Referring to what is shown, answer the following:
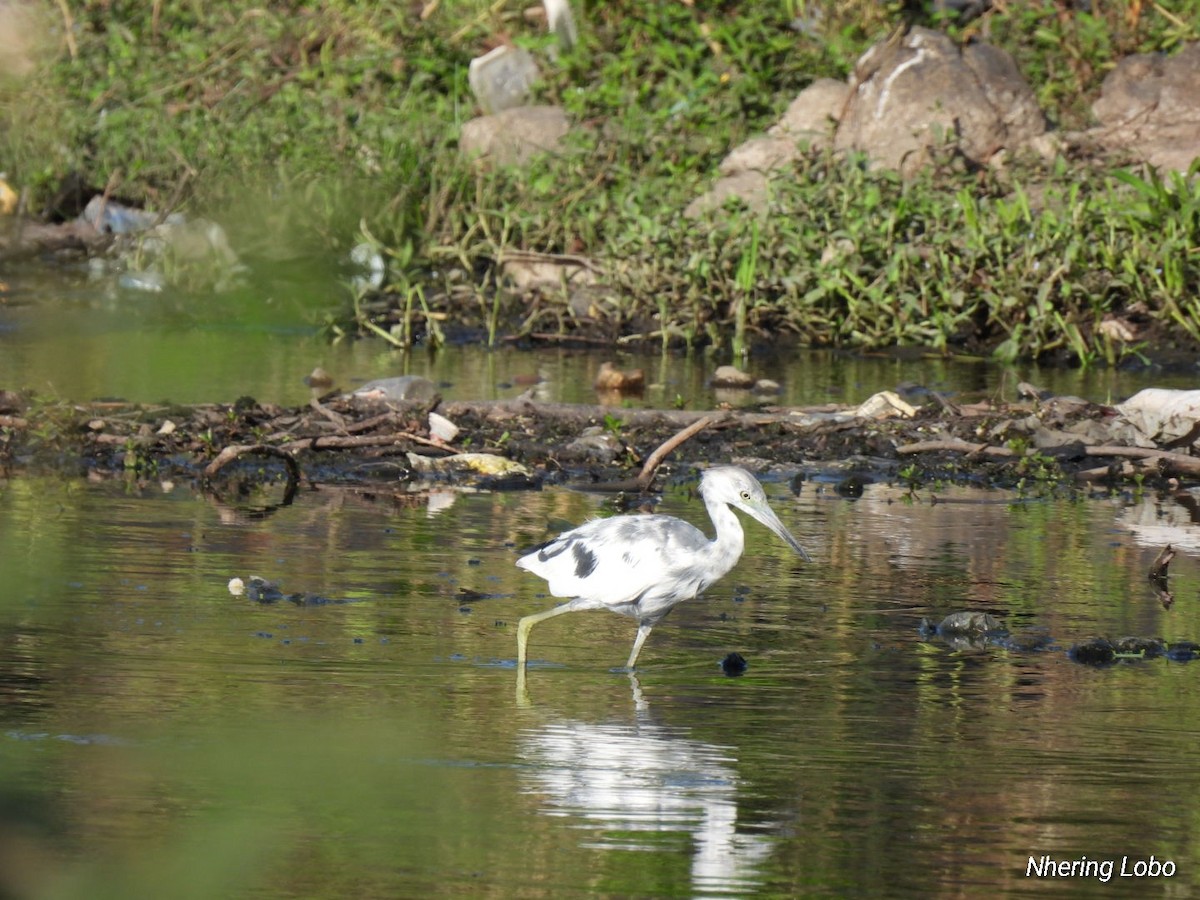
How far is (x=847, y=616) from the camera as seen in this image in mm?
6727

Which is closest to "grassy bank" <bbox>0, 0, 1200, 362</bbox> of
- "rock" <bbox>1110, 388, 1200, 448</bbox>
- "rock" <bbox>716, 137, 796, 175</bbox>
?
"rock" <bbox>716, 137, 796, 175</bbox>

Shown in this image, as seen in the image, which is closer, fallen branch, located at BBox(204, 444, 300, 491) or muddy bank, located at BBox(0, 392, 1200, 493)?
fallen branch, located at BBox(204, 444, 300, 491)

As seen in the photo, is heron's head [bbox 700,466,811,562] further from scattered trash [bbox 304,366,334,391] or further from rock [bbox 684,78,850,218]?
rock [bbox 684,78,850,218]

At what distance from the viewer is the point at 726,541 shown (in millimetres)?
5867

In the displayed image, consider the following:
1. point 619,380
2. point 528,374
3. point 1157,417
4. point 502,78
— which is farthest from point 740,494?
point 502,78

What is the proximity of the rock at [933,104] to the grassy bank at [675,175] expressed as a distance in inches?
18.3

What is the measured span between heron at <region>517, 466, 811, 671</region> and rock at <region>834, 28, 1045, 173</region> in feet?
33.2

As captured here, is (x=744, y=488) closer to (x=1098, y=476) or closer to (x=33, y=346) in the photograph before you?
(x=33, y=346)

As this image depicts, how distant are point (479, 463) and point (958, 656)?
384cm

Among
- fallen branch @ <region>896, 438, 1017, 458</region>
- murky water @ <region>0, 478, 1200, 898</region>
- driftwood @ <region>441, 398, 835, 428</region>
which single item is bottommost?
murky water @ <region>0, 478, 1200, 898</region>

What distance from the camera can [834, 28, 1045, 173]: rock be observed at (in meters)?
15.7

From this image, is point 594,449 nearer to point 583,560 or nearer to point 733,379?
point 733,379

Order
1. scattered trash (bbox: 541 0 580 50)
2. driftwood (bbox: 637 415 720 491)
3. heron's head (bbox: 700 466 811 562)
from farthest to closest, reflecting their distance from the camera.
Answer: scattered trash (bbox: 541 0 580 50)
driftwood (bbox: 637 415 720 491)
heron's head (bbox: 700 466 811 562)

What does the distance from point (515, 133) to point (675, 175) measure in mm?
1760
